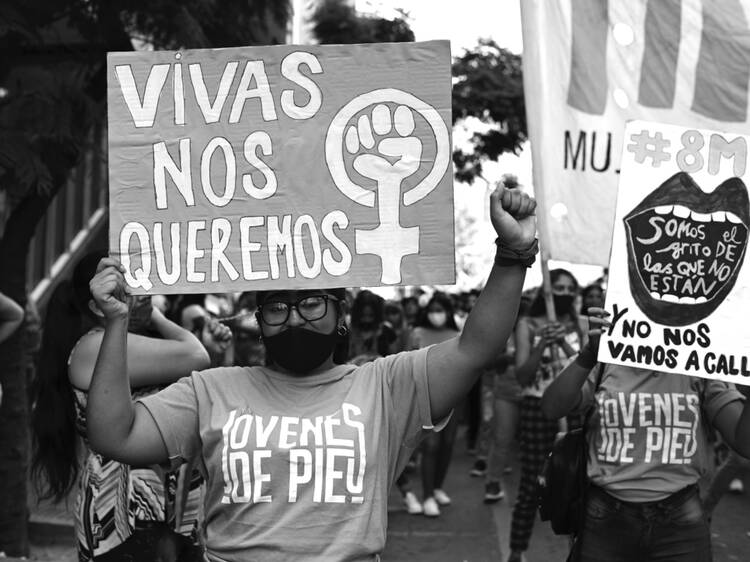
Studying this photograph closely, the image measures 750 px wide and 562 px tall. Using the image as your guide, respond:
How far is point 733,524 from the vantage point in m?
8.43

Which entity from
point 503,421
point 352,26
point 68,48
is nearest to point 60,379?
point 68,48

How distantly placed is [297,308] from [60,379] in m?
1.33

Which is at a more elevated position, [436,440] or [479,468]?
[436,440]

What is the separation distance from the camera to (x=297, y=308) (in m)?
3.03

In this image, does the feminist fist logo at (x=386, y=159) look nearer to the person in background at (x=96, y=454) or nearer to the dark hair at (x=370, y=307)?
the person in background at (x=96, y=454)

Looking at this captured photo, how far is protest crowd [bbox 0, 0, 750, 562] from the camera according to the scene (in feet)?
9.37

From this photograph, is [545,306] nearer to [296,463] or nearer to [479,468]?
[479,468]

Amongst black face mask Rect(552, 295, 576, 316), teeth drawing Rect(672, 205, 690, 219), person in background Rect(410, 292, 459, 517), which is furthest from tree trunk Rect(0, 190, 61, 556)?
teeth drawing Rect(672, 205, 690, 219)

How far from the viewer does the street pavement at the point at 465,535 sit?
745 cm

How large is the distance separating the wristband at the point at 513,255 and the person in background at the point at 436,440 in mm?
5171

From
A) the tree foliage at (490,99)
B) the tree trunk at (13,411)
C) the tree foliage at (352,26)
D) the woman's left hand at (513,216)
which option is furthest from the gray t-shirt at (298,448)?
the tree foliage at (490,99)

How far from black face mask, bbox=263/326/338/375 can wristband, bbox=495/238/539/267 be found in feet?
1.71

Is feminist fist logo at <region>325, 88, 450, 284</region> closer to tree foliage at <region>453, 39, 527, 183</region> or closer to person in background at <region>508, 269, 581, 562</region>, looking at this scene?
person in background at <region>508, 269, 581, 562</region>

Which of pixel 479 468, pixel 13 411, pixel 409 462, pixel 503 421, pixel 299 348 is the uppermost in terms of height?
pixel 299 348
